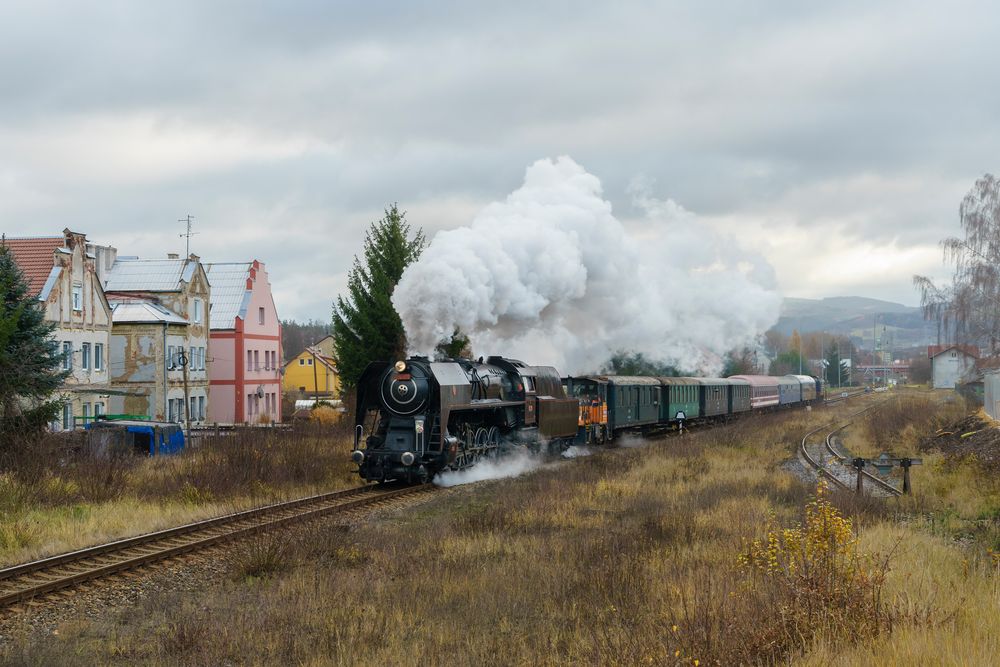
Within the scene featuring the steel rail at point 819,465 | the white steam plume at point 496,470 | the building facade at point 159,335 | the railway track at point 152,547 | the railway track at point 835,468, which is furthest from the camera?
the building facade at point 159,335

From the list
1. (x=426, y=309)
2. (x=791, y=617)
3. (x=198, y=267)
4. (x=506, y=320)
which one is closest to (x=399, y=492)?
(x=426, y=309)

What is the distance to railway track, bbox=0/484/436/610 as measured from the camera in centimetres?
1027

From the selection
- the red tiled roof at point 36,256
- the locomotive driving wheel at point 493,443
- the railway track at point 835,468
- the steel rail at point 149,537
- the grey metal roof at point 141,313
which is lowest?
the railway track at point 835,468

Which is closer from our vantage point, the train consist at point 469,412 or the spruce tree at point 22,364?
the spruce tree at point 22,364

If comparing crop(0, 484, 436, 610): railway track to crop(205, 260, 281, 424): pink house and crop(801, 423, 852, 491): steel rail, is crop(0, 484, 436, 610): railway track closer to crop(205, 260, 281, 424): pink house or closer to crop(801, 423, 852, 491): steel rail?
crop(801, 423, 852, 491): steel rail

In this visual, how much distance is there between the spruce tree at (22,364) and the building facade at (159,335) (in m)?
A: 12.0

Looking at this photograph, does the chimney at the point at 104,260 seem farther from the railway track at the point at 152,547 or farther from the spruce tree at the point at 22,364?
the railway track at the point at 152,547

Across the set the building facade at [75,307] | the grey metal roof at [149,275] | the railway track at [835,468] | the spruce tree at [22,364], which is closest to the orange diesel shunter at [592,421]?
the railway track at [835,468]

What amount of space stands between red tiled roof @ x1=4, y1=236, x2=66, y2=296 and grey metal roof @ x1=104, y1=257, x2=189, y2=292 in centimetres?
854

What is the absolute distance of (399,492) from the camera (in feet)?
61.0

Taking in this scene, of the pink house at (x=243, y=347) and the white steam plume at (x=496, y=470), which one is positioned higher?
the pink house at (x=243, y=347)

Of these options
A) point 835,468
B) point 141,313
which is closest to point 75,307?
A: point 141,313

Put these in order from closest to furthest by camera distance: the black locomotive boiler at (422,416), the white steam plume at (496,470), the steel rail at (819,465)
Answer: the steel rail at (819,465) < the black locomotive boiler at (422,416) < the white steam plume at (496,470)

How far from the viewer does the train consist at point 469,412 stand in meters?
19.0
